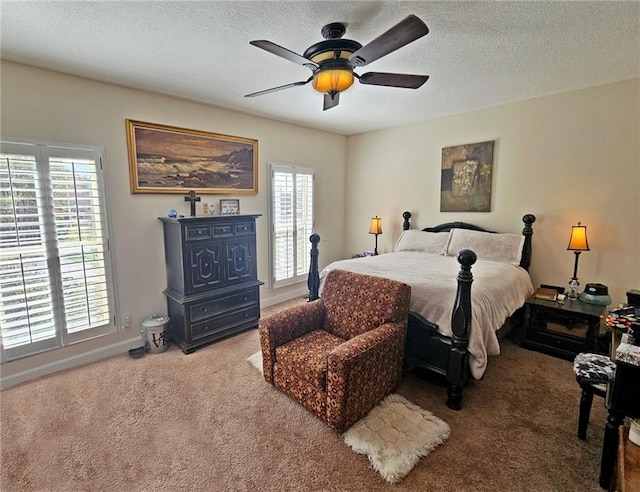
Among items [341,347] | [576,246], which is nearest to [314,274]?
[341,347]

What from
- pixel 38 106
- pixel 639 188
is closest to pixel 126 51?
pixel 38 106

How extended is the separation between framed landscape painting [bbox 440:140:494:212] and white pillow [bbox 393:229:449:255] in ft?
1.47

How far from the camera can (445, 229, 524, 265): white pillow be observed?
3.51m

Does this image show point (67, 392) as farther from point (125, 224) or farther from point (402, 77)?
point (402, 77)

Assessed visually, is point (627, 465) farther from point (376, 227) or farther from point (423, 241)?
point (376, 227)

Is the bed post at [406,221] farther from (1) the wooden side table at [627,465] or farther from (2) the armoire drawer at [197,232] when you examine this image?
(1) the wooden side table at [627,465]

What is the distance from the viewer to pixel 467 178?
4074mm

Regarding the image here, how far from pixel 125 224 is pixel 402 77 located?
2.92 m

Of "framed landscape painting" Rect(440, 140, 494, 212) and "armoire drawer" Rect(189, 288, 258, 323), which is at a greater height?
"framed landscape painting" Rect(440, 140, 494, 212)

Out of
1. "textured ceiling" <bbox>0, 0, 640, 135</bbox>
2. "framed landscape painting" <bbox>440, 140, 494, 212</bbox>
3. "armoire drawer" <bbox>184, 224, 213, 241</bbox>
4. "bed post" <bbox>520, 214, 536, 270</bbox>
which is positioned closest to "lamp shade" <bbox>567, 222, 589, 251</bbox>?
"bed post" <bbox>520, 214, 536, 270</bbox>

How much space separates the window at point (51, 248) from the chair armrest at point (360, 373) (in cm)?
248

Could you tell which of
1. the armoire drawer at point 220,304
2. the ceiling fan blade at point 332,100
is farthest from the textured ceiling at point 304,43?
the armoire drawer at point 220,304

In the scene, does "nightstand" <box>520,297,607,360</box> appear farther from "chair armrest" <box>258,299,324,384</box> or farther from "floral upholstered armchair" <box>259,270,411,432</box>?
"chair armrest" <box>258,299,324,384</box>

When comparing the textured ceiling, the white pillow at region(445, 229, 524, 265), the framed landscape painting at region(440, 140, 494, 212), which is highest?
the textured ceiling
